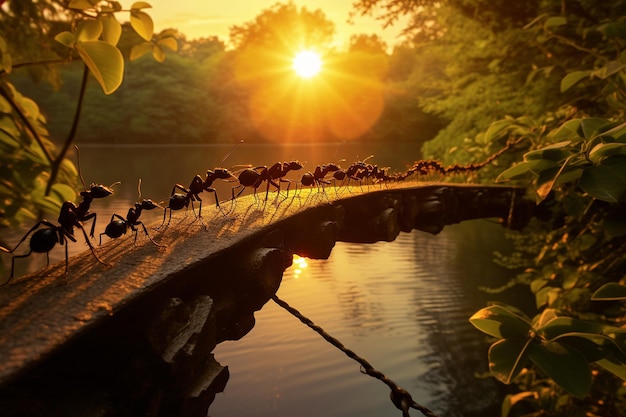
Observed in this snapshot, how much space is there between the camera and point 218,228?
1.76 m

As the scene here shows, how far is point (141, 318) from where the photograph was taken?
4.18 ft

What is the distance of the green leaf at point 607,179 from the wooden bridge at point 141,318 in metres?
1.07

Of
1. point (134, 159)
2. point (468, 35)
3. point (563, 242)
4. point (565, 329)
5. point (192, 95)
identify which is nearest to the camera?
point (565, 329)

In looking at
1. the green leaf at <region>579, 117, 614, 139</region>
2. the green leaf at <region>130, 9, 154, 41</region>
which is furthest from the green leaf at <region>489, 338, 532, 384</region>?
the green leaf at <region>130, 9, 154, 41</region>

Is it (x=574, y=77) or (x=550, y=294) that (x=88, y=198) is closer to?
(x=574, y=77)

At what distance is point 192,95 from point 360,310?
4133 centimetres

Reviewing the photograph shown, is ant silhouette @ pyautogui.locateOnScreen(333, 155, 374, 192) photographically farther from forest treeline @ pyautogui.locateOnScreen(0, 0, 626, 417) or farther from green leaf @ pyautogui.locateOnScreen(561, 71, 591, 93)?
green leaf @ pyautogui.locateOnScreen(561, 71, 591, 93)

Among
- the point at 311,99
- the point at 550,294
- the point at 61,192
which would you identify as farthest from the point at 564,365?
the point at 311,99

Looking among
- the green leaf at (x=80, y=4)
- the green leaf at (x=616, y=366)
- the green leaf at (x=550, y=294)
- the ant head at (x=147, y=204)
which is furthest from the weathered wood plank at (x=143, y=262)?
the green leaf at (x=550, y=294)

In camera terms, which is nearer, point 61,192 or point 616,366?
point 616,366

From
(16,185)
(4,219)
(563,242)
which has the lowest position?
(563,242)

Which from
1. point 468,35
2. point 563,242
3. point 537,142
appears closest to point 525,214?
point 563,242

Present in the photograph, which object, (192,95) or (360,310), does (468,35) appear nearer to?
(360,310)

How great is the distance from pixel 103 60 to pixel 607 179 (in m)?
1.66
